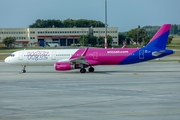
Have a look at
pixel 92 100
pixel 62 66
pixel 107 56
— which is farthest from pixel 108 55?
pixel 92 100

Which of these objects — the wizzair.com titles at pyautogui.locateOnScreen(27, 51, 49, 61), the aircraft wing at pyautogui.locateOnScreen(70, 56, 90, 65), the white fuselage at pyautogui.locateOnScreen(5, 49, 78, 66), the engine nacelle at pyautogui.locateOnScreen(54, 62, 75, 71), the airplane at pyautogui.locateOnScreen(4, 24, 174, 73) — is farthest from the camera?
Result: the wizzair.com titles at pyautogui.locateOnScreen(27, 51, 49, 61)

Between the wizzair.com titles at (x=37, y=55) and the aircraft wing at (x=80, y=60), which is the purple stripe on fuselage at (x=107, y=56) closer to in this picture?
the aircraft wing at (x=80, y=60)

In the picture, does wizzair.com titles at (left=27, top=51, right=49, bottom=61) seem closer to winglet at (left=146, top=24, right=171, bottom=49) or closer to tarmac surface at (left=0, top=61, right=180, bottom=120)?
tarmac surface at (left=0, top=61, right=180, bottom=120)

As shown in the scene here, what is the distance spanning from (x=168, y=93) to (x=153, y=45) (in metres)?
17.7

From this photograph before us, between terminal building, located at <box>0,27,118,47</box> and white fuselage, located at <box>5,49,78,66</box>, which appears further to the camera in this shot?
terminal building, located at <box>0,27,118,47</box>

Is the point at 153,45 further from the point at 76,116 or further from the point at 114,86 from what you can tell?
the point at 76,116

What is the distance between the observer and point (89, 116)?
1858 centimetres

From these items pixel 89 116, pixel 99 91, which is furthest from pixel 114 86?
pixel 89 116

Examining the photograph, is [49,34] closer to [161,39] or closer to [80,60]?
[80,60]

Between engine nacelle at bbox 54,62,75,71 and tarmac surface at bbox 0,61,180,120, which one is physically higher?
engine nacelle at bbox 54,62,75,71

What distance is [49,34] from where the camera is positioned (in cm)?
15675

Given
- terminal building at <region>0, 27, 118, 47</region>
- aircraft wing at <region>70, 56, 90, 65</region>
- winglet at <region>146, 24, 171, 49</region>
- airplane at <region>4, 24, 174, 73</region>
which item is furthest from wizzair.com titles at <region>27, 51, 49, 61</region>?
terminal building at <region>0, 27, 118, 47</region>

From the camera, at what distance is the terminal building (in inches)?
6093

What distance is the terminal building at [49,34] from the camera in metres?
155
